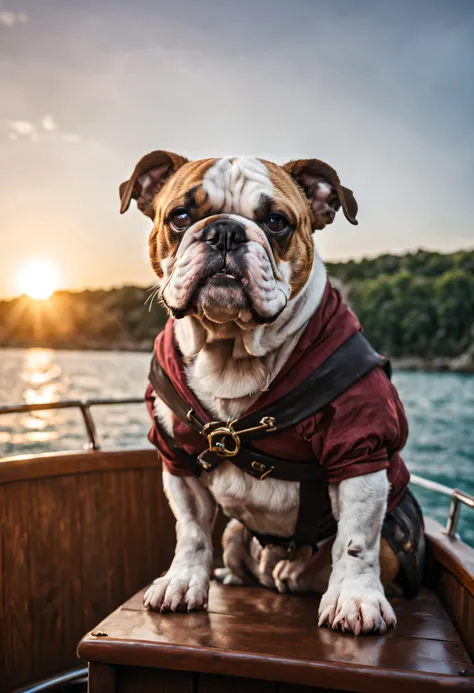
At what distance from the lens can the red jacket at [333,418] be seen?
6.46 ft

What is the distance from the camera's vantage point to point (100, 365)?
33969 mm

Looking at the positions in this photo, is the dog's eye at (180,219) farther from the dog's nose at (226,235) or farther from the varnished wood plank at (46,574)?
the varnished wood plank at (46,574)

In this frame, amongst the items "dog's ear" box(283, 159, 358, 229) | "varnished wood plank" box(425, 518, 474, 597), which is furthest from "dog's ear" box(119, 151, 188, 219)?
"varnished wood plank" box(425, 518, 474, 597)

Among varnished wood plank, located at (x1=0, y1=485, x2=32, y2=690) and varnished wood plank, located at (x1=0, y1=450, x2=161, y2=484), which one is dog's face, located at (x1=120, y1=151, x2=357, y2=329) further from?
varnished wood plank, located at (x1=0, y1=485, x2=32, y2=690)

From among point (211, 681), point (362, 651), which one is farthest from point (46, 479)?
point (362, 651)

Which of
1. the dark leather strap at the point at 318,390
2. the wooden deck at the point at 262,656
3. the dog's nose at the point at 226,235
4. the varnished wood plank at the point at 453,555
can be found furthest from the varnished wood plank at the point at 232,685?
the dog's nose at the point at 226,235

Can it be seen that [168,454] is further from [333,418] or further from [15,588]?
[15,588]

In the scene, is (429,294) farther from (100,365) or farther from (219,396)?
(219,396)

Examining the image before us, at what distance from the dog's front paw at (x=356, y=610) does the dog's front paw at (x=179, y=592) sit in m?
0.38

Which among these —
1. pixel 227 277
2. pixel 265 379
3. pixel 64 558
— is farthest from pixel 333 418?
pixel 64 558

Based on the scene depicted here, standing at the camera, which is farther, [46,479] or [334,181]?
[46,479]

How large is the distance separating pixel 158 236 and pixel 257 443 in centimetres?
71

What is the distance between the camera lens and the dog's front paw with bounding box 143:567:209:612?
2.07 meters

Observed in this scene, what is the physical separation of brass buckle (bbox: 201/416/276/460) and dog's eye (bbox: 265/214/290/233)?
0.56 metres
